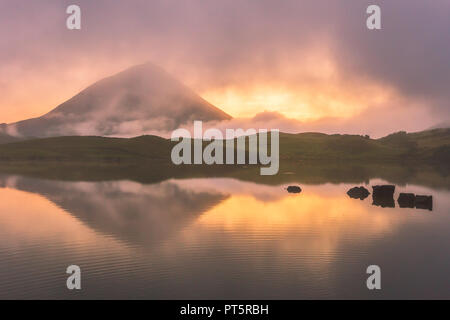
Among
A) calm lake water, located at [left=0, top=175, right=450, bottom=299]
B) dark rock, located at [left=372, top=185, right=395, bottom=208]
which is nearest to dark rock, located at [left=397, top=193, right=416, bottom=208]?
dark rock, located at [left=372, top=185, right=395, bottom=208]

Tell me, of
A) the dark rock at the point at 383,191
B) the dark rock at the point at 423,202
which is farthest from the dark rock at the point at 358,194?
the dark rock at the point at 423,202

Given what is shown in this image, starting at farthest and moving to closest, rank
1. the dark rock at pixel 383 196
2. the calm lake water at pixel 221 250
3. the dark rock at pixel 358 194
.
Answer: the dark rock at pixel 358 194, the dark rock at pixel 383 196, the calm lake water at pixel 221 250

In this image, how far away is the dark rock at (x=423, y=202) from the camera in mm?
57856

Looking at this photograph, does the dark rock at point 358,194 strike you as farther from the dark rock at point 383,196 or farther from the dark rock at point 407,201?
the dark rock at point 407,201

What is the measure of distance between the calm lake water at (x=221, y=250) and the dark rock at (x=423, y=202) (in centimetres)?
285

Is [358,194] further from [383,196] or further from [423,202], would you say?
[423,202]

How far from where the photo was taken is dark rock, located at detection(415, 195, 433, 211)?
190 ft

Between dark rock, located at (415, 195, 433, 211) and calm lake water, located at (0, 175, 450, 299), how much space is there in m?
2.85

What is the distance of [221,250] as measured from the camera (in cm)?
3206

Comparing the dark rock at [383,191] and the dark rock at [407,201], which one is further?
the dark rock at [383,191]

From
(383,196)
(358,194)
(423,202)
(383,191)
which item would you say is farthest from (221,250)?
(358,194)

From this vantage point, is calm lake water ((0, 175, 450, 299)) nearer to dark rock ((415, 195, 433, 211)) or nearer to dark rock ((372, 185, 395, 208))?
dark rock ((415, 195, 433, 211))

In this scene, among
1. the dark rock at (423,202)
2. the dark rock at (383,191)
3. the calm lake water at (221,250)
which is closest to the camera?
the calm lake water at (221,250)
